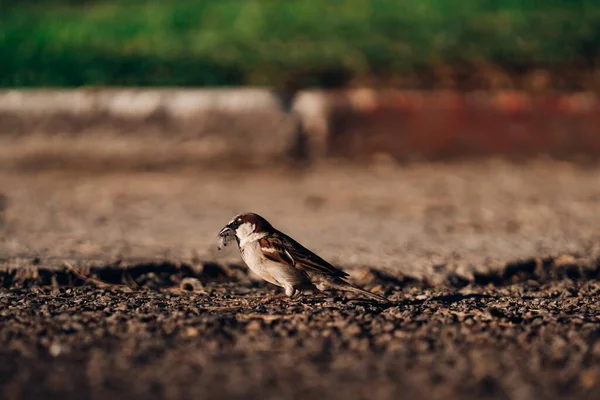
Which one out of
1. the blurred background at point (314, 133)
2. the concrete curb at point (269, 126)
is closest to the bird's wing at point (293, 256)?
the blurred background at point (314, 133)

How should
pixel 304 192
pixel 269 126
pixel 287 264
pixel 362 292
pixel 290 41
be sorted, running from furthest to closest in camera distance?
1. pixel 290 41
2. pixel 269 126
3. pixel 304 192
4. pixel 287 264
5. pixel 362 292

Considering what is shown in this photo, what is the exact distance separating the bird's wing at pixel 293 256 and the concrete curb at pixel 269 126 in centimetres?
287

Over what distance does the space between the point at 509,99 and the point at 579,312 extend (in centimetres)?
354

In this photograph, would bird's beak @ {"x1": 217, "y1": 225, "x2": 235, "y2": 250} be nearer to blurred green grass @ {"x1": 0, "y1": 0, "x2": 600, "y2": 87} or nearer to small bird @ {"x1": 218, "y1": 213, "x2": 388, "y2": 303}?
small bird @ {"x1": 218, "y1": 213, "x2": 388, "y2": 303}

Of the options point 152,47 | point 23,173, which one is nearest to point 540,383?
point 23,173

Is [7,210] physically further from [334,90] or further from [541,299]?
[541,299]

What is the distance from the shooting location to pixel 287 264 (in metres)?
3.66

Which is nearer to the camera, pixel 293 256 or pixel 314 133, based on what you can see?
pixel 293 256

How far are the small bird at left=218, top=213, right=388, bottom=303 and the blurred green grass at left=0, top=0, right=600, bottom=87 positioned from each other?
3307 mm

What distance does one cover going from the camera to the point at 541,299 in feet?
11.8

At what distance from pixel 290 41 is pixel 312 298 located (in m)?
4.49

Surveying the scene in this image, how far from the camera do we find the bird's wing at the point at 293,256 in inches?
143

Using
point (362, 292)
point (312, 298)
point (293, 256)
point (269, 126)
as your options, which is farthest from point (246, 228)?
point (269, 126)

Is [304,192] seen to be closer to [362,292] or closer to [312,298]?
[312,298]
